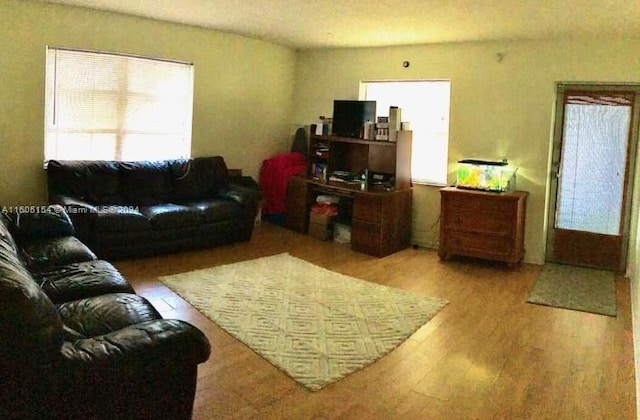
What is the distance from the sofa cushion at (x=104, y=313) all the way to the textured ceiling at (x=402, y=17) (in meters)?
2.75

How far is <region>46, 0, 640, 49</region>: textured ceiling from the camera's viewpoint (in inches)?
160

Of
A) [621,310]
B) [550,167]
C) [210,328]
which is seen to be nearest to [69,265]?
[210,328]

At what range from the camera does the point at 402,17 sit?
4.61 m

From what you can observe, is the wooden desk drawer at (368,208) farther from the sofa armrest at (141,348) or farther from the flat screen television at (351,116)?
the sofa armrest at (141,348)

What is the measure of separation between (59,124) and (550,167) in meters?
4.86

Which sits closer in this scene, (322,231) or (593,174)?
(593,174)

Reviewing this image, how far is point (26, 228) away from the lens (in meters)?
3.59

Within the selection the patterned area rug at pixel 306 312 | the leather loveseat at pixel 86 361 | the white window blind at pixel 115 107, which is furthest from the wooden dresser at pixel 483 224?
the leather loveseat at pixel 86 361

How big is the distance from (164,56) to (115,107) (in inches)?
30.0

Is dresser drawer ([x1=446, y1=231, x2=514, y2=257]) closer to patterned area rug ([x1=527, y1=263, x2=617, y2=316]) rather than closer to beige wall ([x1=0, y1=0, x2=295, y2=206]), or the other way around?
patterned area rug ([x1=527, y1=263, x2=617, y2=316])

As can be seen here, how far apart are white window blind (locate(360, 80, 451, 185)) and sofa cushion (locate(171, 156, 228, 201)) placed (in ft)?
6.80

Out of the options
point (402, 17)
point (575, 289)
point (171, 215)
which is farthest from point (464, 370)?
point (171, 215)

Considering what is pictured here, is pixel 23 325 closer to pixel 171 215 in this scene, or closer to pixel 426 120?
pixel 171 215

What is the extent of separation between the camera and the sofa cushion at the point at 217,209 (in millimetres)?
5320
